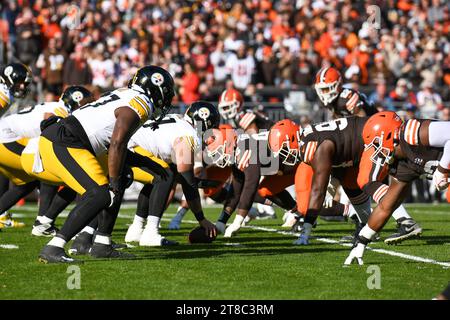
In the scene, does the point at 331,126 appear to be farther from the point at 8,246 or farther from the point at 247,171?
the point at 8,246

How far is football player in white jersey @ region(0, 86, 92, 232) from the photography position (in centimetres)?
1074

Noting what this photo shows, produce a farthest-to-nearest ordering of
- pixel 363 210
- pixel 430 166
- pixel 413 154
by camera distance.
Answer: pixel 363 210, pixel 430 166, pixel 413 154

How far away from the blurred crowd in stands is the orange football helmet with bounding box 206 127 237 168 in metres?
7.11

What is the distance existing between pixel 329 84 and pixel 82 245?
3.74m

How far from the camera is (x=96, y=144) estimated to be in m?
7.74

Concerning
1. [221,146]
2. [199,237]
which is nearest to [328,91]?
[221,146]

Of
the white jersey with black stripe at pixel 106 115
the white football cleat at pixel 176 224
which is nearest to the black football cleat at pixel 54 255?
the white jersey with black stripe at pixel 106 115

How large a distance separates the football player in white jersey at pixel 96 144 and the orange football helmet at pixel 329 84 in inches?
124

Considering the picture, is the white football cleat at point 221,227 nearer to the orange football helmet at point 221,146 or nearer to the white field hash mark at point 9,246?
the orange football helmet at point 221,146

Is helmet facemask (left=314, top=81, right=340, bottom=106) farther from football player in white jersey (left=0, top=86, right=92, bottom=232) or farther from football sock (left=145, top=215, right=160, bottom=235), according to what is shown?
football player in white jersey (left=0, top=86, right=92, bottom=232)

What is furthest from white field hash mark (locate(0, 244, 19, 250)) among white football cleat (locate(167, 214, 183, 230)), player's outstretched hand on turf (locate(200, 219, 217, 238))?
white football cleat (locate(167, 214, 183, 230))

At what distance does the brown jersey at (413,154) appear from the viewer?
7629mm
